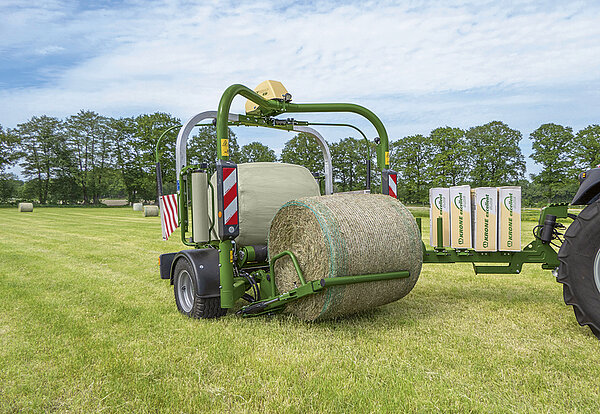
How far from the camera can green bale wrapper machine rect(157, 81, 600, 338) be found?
14.2 feet

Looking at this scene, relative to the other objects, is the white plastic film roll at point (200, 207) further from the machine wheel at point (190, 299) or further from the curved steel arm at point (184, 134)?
the curved steel arm at point (184, 134)

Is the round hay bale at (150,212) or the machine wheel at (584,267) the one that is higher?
the machine wheel at (584,267)

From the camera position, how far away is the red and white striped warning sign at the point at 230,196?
4.74m

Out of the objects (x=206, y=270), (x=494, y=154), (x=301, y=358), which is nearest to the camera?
(x=301, y=358)

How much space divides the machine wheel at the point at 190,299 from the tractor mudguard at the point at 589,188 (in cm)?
397

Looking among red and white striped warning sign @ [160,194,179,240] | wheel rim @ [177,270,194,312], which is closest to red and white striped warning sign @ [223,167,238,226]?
wheel rim @ [177,270,194,312]

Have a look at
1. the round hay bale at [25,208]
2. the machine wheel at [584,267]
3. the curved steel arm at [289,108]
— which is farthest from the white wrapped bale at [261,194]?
the round hay bale at [25,208]

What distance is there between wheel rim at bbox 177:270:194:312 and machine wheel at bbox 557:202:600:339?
159 inches

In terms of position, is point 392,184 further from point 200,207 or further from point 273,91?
point 200,207

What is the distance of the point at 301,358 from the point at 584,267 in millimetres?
2719

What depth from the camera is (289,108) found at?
5660 mm

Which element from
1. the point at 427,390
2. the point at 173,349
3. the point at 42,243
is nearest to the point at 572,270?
the point at 427,390

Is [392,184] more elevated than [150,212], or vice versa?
[392,184]

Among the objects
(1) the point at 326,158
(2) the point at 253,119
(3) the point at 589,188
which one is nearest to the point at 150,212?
(1) the point at 326,158
